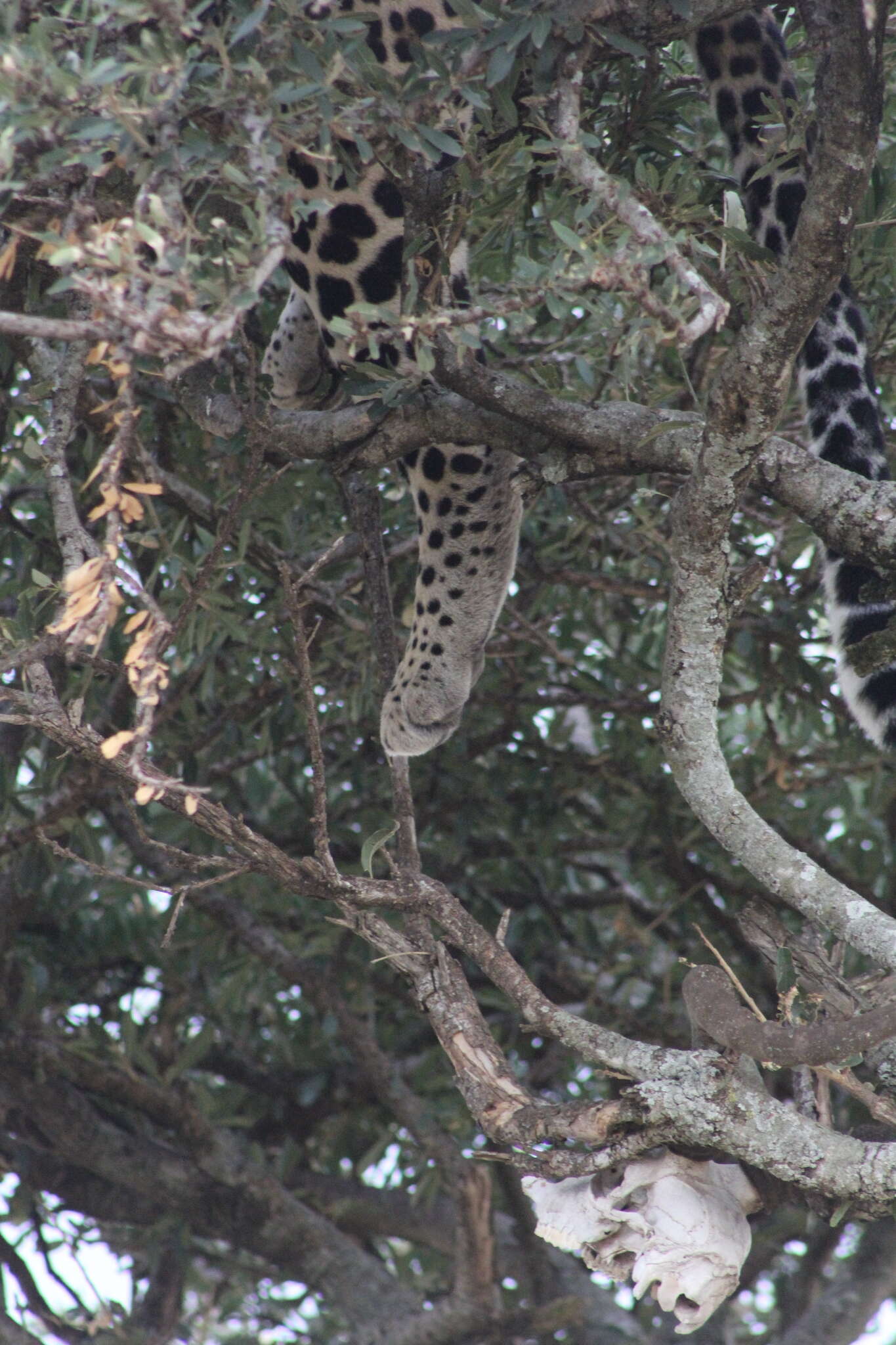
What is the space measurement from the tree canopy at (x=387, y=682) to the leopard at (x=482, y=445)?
0.12 metres

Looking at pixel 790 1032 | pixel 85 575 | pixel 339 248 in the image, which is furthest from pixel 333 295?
pixel 790 1032

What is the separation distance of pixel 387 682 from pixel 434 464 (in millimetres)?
490

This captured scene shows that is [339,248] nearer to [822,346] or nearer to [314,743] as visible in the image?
[822,346]

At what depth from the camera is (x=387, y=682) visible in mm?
3061

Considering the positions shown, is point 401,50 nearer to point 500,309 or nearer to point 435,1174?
point 500,309

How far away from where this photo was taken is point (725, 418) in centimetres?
223

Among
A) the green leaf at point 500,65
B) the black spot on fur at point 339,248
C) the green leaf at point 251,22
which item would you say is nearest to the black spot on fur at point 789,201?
the black spot on fur at point 339,248

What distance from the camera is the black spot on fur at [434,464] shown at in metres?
3.21

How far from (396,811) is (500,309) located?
1.18m

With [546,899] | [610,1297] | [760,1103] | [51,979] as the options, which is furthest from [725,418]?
[610,1297]

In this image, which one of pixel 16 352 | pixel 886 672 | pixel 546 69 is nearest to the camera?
pixel 546 69

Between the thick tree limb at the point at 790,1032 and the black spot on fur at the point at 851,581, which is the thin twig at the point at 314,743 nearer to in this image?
the thick tree limb at the point at 790,1032

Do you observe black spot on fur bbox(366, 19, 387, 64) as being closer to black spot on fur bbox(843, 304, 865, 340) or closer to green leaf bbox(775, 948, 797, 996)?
black spot on fur bbox(843, 304, 865, 340)

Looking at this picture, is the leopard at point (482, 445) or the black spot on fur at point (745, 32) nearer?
the leopard at point (482, 445)
